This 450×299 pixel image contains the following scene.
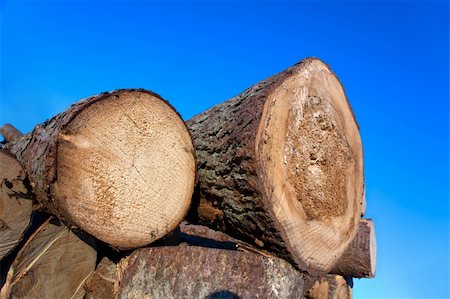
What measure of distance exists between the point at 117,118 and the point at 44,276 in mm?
902

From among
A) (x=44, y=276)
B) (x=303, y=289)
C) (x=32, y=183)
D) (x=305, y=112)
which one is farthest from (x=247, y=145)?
(x=44, y=276)

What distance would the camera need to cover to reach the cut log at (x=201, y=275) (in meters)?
2.14

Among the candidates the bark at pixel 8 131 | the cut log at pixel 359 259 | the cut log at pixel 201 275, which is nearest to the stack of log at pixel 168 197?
the cut log at pixel 201 275

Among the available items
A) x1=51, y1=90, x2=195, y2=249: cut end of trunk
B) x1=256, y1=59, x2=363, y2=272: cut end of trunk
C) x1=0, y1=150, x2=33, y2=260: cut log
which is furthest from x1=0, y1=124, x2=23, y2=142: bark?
x1=256, y1=59, x2=363, y2=272: cut end of trunk

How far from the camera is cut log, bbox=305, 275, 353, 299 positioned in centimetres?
241

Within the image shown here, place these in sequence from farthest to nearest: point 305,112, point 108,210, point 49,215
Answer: point 305,112, point 49,215, point 108,210

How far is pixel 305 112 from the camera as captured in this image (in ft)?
7.96

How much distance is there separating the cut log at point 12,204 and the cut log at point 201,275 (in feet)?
1.88

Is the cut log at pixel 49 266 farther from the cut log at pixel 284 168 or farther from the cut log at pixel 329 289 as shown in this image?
the cut log at pixel 329 289

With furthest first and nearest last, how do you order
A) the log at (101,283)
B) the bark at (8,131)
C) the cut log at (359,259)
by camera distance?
the bark at (8,131) → the cut log at (359,259) → the log at (101,283)

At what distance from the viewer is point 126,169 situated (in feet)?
6.99

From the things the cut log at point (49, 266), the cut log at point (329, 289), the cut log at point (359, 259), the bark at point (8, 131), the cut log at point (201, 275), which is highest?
the cut log at point (359, 259)

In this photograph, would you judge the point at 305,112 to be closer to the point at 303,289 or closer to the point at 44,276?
the point at 303,289

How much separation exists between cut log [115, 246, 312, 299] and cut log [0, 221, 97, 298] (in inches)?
9.9
